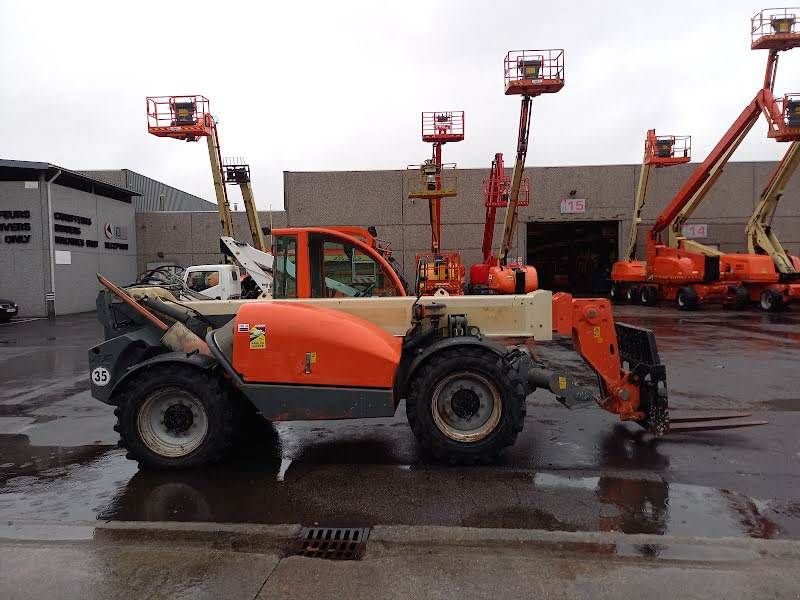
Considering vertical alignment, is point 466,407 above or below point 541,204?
below

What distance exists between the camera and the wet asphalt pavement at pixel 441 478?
14.0 ft

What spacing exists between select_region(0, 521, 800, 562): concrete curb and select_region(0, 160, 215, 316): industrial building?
2258 centimetres

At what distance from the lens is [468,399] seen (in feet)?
17.2

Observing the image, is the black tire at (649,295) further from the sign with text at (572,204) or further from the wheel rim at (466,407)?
the wheel rim at (466,407)

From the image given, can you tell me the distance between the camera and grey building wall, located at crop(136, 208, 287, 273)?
30.0 meters

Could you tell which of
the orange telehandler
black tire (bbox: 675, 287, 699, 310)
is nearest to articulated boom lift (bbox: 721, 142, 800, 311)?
black tire (bbox: 675, 287, 699, 310)

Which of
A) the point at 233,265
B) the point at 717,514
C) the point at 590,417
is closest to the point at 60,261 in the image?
the point at 233,265

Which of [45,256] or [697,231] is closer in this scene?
[45,256]

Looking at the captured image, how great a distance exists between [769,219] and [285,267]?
22638mm

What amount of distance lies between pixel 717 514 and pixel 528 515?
1.42 m

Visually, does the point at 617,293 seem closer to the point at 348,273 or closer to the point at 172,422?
the point at 348,273

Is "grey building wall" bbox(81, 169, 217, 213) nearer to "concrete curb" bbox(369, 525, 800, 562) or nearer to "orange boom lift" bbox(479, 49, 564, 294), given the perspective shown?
"orange boom lift" bbox(479, 49, 564, 294)

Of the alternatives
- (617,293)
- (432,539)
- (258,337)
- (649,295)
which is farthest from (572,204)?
(432,539)

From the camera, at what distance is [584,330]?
5.70 m
